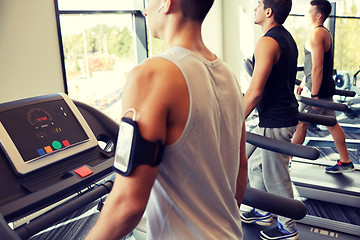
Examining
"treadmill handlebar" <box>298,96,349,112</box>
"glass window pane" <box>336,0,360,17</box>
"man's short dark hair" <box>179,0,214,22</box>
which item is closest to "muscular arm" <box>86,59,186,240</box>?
"man's short dark hair" <box>179,0,214,22</box>

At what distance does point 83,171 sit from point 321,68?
8.61 ft


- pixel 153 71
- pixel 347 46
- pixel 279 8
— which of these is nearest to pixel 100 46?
pixel 279 8

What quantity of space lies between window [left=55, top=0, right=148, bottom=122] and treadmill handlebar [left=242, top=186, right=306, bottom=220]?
7.40 ft

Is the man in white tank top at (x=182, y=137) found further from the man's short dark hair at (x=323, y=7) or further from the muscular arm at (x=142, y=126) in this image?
the man's short dark hair at (x=323, y=7)

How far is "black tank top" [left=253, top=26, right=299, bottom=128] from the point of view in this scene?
2.21 meters

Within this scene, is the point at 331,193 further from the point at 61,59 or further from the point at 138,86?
the point at 138,86

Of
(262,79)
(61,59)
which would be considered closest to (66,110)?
(262,79)

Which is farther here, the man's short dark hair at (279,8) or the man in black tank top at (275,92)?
the man's short dark hair at (279,8)

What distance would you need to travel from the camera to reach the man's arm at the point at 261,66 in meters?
2.15

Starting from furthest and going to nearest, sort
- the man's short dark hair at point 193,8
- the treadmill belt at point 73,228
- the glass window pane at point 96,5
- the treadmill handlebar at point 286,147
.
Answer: the glass window pane at point 96,5
the treadmill belt at point 73,228
the treadmill handlebar at point 286,147
the man's short dark hair at point 193,8

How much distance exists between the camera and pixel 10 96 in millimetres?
2584

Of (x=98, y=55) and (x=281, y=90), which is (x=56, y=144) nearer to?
(x=281, y=90)

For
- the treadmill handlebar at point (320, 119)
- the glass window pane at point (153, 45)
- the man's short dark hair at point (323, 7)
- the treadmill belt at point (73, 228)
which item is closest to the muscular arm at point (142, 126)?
the treadmill handlebar at point (320, 119)

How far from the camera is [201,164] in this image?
0.86 meters
